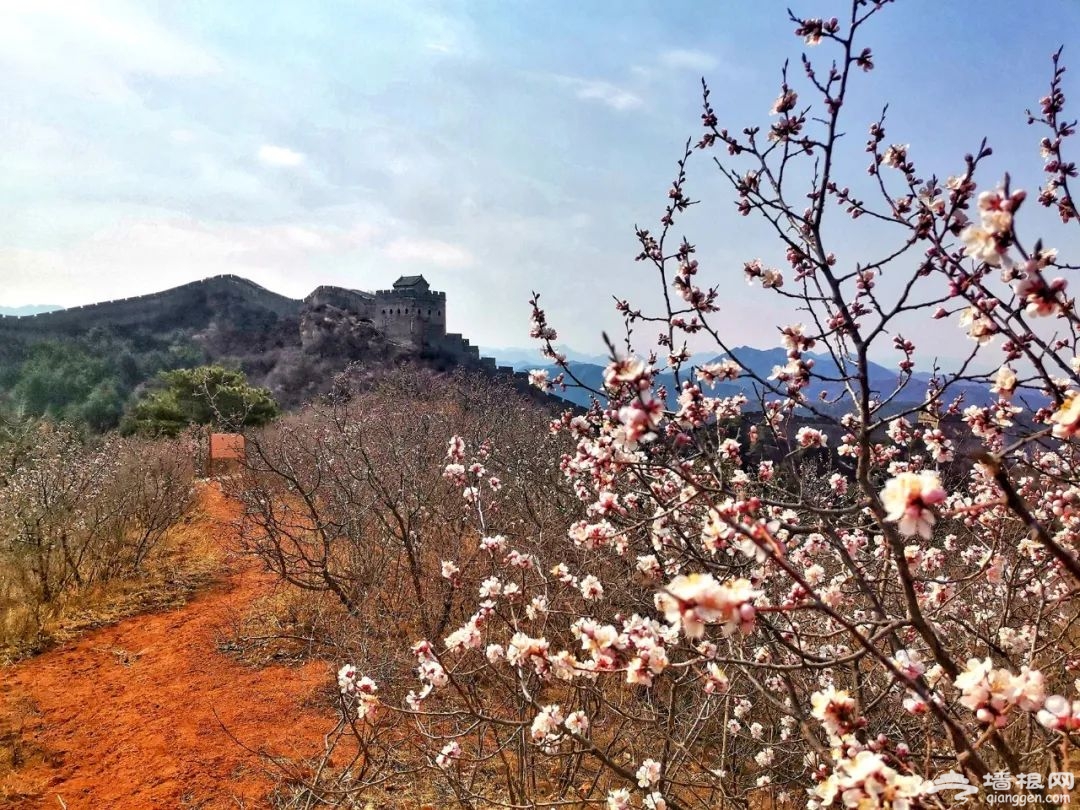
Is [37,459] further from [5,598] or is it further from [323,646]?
[323,646]

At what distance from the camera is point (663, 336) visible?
3.53m

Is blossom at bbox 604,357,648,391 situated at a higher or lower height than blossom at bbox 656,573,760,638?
higher

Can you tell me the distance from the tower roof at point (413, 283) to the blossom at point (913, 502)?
37320 millimetres

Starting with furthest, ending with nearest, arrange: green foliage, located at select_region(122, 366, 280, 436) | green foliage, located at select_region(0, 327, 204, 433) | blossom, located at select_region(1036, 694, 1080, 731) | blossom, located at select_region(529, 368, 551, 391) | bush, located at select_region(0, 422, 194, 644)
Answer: green foliage, located at select_region(0, 327, 204, 433)
green foliage, located at select_region(122, 366, 280, 436)
bush, located at select_region(0, 422, 194, 644)
blossom, located at select_region(529, 368, 551, 391)
blossom, located at select_region(1036, 694, 1080, 731)

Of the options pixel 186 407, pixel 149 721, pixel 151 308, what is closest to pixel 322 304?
pixel 151 308

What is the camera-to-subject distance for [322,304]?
35969mm

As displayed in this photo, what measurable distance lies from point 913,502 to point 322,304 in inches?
1501

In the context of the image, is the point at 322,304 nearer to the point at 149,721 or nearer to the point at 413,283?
the point at 413,283

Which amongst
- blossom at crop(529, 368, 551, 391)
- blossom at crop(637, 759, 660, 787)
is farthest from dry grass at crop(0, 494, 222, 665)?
blossom at crop(637, 759, 660, 787)

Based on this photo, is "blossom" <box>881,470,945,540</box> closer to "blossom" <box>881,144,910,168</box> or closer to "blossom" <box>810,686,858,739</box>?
"blossom" <box>810,686,858,739</box>

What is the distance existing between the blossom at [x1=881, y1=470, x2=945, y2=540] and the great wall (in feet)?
102

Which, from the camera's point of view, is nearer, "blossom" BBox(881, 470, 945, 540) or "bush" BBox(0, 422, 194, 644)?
"blossom" BBox(881, 470, 945, 540)

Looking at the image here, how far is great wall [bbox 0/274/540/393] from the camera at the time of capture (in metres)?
33.7

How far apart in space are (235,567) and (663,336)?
748 centimetres
